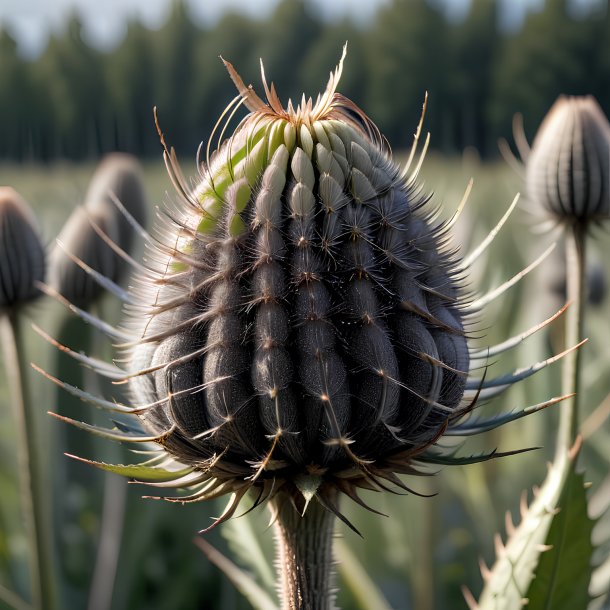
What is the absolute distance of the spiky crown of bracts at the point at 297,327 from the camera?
3.35 ft

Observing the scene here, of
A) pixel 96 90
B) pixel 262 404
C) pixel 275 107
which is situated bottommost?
pixel 262 404

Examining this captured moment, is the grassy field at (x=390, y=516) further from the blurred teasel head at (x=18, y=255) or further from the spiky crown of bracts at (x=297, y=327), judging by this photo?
the spiky crown of bracts at (x=297, y=327)

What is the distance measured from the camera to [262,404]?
1027mm

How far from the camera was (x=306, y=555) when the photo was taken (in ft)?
4.02

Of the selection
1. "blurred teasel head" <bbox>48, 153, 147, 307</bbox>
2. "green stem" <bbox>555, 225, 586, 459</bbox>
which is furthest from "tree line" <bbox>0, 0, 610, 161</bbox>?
"green stem" <bbox>555, 225, 586, 459</bbox>

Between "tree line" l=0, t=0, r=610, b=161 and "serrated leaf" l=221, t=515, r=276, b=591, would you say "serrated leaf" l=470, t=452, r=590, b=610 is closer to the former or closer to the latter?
"serrated leaf" l=221, t=515, r=276, b=591

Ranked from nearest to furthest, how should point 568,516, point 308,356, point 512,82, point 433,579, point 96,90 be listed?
point 308,356, point 568,516, point 433,579, point 96,90, point 512,82

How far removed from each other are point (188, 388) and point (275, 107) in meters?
0.39

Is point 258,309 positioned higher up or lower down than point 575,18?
lower down

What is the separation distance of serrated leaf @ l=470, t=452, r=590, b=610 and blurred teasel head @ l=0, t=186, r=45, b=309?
127cm

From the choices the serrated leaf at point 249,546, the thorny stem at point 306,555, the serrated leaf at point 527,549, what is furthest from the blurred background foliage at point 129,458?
the serrated leaf at point 527,549

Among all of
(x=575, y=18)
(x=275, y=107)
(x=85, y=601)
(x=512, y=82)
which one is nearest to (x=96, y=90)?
(x=85, y=601)

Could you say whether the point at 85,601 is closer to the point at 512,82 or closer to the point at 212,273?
the point at 212,273

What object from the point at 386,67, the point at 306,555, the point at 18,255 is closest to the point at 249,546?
the point at 306,555
